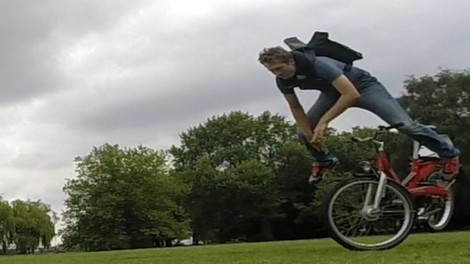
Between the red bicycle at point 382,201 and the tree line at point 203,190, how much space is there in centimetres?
6619

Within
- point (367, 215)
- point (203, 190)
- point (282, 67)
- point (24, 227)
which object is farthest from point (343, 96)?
point (203, 190)

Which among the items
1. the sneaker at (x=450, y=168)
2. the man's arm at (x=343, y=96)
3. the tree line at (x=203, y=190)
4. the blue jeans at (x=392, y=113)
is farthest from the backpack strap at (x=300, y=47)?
the tree line at (x=203, y=190)

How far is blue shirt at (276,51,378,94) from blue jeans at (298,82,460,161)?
80 millimetres

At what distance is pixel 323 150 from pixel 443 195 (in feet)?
4.24

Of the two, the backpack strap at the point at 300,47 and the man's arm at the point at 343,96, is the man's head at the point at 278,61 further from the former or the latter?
the man's arm at the point at 343,96

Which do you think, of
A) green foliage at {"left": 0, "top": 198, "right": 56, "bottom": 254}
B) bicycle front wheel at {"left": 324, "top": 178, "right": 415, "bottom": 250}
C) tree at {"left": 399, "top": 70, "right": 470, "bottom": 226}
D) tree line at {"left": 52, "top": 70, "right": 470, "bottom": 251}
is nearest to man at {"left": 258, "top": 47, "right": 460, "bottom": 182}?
bicycle front wheel at {"left": 324, "top": 178, "right": 415, "bottom": 250}

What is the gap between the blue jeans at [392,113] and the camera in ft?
23.5

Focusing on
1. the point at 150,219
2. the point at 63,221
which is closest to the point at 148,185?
the point at 150,219

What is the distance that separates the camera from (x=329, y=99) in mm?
7418

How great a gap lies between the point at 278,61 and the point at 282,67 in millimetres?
77

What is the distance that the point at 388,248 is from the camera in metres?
7.24

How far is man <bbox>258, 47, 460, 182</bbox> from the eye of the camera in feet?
22.8

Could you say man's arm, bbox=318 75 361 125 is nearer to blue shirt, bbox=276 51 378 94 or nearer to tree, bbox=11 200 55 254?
blue shirt, bbox=276 51 378 94

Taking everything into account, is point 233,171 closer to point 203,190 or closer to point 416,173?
point 203,190
